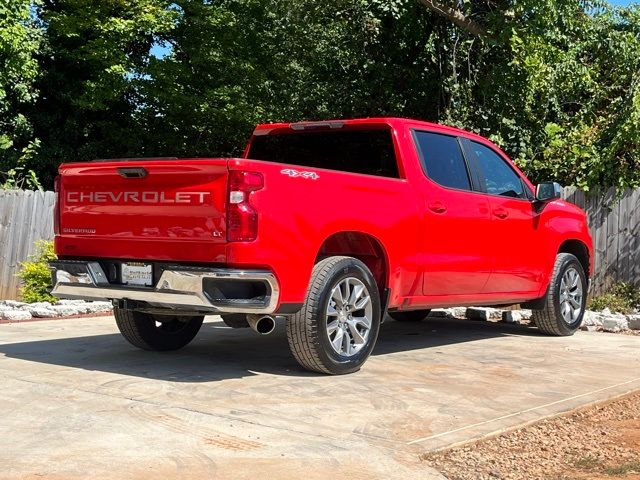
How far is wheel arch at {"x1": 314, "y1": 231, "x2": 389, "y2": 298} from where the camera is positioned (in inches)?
276

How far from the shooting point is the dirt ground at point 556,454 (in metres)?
4.41

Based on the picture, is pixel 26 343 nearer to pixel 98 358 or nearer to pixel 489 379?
pixel 98 358

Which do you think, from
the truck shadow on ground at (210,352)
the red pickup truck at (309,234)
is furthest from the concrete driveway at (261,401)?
the red pickup truck at (309,234)

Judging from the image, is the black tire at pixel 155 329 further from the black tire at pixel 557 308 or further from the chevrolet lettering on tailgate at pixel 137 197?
the black tire at pixel 557 308

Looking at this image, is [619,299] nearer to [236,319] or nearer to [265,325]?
[236,319]

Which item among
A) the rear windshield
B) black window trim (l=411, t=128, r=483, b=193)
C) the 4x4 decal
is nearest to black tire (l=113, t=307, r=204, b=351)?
the rear windshield

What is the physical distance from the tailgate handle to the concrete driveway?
1.51 m

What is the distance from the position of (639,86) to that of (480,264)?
8.12m

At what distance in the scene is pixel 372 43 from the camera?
64.0ft

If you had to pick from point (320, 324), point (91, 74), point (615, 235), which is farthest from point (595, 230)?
point (91, 74)

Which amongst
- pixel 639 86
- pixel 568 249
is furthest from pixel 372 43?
pixel 568 249

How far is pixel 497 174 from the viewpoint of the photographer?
8773 millimetres

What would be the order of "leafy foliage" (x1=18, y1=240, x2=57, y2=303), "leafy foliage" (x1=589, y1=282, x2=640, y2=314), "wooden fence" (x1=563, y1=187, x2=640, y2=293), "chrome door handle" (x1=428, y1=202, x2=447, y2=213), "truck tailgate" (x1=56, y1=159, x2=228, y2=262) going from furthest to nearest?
"wooden fence" (x1=563, y1=187, x2=640, y2=293)
"leafy foliage" (x1=589, y1=282, x2=640, y2=314)
"leafy foliage" (x1=18, y1=240, x2=57, y2=303)
"chrome door handle" (x1=428, y1=202, x2=447, y2=213)
"truck tailgate" (x1=56, y1=159, x2=228, y2=262)

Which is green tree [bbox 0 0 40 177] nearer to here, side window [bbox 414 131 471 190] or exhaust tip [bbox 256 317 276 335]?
side window [bbox 414 131 471 190]
